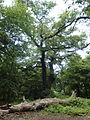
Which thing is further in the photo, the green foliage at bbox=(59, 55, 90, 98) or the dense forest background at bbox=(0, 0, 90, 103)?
the green foliage at bbox=(59, 55, 90, 98)

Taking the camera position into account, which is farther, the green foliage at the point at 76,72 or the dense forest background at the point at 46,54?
the green foliage at the point at 76,72

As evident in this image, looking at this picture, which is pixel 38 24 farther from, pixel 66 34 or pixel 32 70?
pixel 32 70

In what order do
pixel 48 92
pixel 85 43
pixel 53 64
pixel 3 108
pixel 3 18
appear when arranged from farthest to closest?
1. pixel 53 64
2. pixel 85 43
3. pixel 48 92
4. pixel 3 18
5. pixel 3 108

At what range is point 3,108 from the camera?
6066 millimetres

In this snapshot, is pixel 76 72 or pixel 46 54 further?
pixel 76 72

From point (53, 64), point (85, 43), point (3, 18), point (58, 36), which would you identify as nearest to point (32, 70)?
point (53, 64)

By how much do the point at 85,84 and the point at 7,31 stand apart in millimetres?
12035

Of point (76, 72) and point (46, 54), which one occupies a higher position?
point (46, 54)

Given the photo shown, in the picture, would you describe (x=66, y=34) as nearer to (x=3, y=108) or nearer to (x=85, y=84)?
(x=85, y=84)

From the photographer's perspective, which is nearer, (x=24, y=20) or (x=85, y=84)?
(x=24, y=20)

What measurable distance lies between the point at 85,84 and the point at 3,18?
12618mm

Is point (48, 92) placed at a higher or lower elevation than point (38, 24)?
lower

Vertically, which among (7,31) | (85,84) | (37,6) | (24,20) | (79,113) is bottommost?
(79,113)

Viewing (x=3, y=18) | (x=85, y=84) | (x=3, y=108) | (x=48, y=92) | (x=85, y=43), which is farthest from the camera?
(x=85, y=84)
